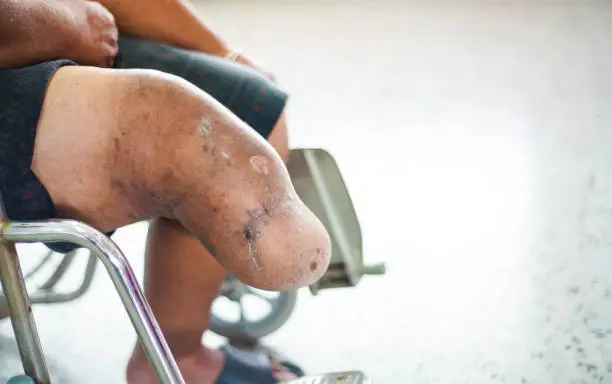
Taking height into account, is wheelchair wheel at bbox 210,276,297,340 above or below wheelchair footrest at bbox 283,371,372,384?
below

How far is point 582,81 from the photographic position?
1702mm

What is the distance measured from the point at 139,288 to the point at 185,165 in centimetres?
→ 9

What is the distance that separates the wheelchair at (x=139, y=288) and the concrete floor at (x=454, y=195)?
0.15ft

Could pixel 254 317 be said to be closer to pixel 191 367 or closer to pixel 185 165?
pixel 191 367

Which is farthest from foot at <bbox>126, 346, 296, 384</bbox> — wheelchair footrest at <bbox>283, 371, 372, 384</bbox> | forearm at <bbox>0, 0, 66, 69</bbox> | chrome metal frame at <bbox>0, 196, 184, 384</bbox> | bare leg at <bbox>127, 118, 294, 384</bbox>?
forearm at <bbox>0, 0, 66, 69</bbox>

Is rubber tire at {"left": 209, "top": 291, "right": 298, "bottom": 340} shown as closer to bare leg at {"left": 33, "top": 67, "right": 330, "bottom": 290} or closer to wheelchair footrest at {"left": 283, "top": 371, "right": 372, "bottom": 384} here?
wheelchair footrest at {"left": 283, "top": 371, "right": 372, "bottom": 384}

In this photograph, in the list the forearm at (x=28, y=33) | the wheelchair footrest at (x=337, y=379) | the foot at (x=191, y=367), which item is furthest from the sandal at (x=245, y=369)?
the forearm at (x=28, y=33)

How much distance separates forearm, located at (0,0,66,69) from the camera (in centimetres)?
45

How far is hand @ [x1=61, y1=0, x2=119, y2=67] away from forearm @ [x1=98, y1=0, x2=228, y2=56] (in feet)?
0.24

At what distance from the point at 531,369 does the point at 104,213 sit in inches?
24.8

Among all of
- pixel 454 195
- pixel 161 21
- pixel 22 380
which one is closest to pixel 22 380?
pixel 22 380

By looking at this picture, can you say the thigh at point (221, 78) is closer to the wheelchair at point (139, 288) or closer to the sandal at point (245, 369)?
the wheelchair at point (139, 288)

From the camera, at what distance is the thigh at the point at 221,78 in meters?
0.59

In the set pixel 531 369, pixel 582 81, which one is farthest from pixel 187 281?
pixel 582 81
